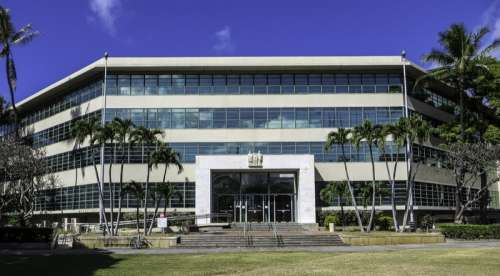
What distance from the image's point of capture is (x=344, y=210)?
4281 cm

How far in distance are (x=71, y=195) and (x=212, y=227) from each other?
16.2m

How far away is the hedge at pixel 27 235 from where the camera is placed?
31000 millimetres

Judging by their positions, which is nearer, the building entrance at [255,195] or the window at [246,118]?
the building entrance at [255,195]

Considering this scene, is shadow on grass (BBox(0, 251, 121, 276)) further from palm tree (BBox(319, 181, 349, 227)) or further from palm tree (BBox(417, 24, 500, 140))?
palm tree (BBox(417, 24, 500, 140))

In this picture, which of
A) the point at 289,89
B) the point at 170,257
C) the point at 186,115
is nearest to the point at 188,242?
the point at 170,257

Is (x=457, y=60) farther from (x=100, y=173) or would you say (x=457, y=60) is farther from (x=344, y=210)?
(x=100, y=173)

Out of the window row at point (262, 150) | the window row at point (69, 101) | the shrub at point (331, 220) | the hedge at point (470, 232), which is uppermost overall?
the window row at point (69, 101)

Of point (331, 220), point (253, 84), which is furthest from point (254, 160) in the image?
point (253, 84)

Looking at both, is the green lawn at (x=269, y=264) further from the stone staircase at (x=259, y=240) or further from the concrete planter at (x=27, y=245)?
the stone staircase at (x=259, y=240)

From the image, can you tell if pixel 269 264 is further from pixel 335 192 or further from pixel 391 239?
pixel 335 192

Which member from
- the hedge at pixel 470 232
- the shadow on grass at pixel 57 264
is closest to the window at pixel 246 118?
the hedge at pixel 470 232

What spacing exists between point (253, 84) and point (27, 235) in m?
22.1

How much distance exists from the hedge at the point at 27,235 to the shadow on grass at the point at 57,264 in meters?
5.31

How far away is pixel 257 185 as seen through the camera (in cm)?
4238
